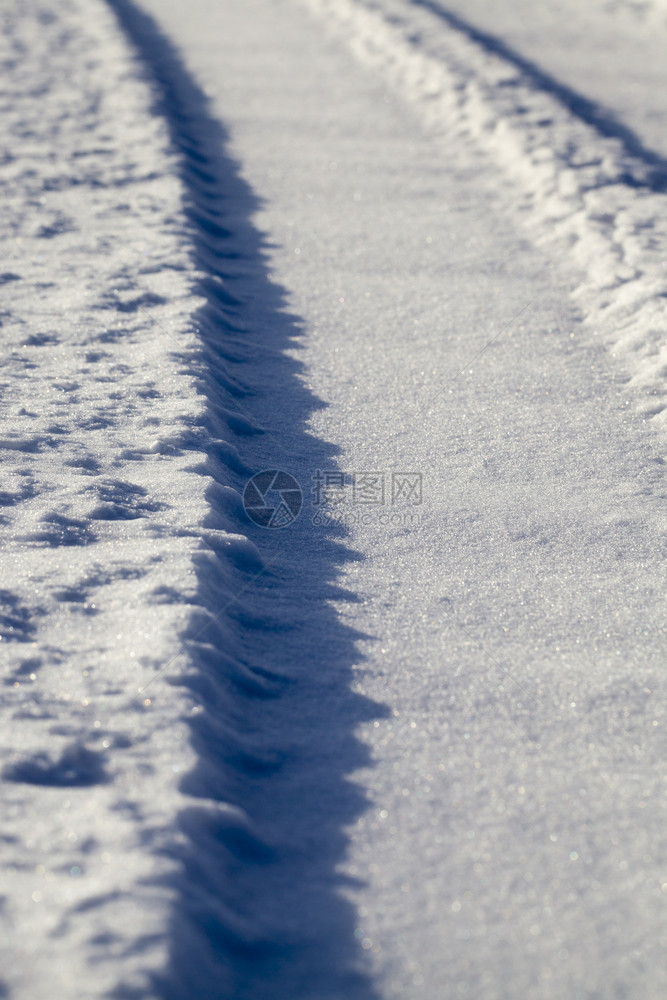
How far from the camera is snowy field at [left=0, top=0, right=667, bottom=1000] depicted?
121 centimetres

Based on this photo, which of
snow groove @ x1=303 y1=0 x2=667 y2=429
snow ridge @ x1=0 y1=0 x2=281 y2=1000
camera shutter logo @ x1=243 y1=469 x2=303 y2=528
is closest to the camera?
snow ridge @ x1=0 y1=0 x2=281 y2=1000

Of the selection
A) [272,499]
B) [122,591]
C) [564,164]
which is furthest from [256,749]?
[564,164]

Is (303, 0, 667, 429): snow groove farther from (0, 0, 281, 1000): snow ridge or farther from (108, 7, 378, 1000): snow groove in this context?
(0, 0, 281, 1000): snow ridge

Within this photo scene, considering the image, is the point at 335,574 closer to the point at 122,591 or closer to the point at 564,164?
A: the point at 122,591

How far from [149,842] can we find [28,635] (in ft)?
1.76

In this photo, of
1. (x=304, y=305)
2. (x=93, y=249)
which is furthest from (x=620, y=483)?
(x=93, y=249)

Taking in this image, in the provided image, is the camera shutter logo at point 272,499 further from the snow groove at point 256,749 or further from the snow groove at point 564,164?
the snow groove at point 564,164

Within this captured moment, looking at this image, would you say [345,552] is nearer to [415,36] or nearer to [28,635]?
[28,635]

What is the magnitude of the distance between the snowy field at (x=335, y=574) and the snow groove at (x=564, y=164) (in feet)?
0.06

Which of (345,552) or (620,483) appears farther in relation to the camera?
(620,483)

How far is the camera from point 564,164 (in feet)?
13.1

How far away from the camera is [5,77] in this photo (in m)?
5.56

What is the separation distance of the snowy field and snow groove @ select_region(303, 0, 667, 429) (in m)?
0.02

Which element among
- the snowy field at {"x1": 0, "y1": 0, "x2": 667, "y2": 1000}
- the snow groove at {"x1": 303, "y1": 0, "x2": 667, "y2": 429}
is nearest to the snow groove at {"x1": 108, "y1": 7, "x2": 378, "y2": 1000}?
the snowy field at {"x1": 0, "y1": 0, "x2": 667, "y2": 1000}
